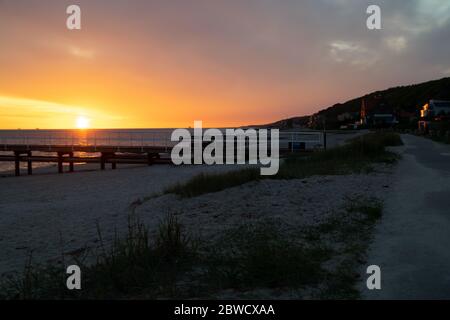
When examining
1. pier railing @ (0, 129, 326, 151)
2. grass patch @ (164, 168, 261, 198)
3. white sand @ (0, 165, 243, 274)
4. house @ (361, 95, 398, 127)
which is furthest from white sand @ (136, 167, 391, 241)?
house @ (361, 95, 398, 127)

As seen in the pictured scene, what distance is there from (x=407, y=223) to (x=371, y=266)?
2.58 meters

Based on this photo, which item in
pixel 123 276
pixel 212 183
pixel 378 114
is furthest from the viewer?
pixel 378 114

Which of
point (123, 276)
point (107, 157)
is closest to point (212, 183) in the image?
point (123, 276)

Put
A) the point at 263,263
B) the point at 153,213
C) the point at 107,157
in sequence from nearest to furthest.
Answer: the point at 263,263
the point at 153,213
the point at 107,157

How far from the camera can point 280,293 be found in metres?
4.26

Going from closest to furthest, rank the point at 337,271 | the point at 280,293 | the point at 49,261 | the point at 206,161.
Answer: the point at 280,293 < the point at 337,271 < the point at 49,261 < the point at 206,161

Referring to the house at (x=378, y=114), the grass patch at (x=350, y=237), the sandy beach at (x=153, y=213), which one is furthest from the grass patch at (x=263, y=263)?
the house at (x=378, y=114)

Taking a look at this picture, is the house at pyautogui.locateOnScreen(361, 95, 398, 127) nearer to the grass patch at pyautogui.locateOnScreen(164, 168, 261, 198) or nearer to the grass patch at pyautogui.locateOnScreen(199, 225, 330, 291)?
the grass patch at pyautogui.locateOnScreen(164, 168, 261, 198)

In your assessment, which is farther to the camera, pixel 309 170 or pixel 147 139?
pixel 147 139

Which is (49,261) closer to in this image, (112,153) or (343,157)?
(343,157)

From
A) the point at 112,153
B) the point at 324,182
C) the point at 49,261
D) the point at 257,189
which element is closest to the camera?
the point at 49,261

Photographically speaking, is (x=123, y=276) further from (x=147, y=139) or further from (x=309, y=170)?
(x=147, y=139)

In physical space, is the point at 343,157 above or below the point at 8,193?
above

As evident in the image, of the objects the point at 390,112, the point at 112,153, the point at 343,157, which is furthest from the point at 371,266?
the point at 390,112
